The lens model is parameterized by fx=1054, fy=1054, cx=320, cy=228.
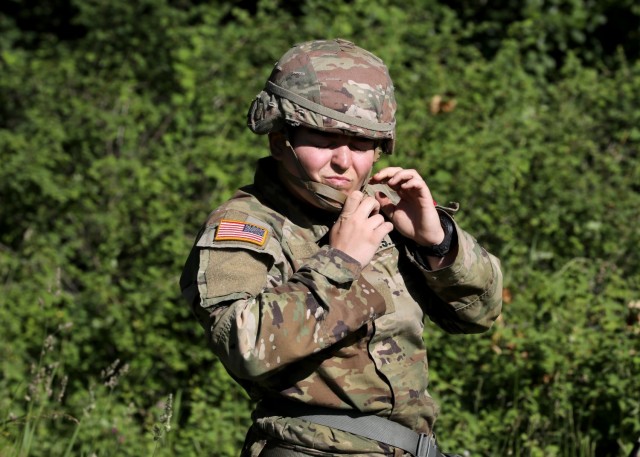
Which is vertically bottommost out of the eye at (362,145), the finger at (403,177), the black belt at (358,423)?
the black belt at (358,423)

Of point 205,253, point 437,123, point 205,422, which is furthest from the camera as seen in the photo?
point 437,123

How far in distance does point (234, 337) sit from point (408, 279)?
59 centimetres

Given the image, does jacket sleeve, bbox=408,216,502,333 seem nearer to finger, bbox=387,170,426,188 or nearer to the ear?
finger, bbox=387,170,426,188

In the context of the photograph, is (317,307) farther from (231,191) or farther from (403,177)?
(231,191)

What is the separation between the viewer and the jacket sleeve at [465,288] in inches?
104

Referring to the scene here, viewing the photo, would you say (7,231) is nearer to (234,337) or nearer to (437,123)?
(437,123)

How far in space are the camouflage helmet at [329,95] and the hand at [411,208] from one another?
4.9 inches

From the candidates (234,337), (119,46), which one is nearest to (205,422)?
(234,337)

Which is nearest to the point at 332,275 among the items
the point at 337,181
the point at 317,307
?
the point at 317,307

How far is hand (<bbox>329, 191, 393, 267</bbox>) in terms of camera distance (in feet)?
8.02

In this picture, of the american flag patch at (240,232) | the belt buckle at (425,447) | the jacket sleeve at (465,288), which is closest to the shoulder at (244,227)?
the american flag patch at (240,232)

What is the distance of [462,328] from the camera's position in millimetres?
2820

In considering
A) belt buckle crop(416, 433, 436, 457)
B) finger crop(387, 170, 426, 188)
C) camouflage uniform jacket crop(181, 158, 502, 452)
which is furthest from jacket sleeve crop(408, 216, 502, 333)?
belt buckle crop(416, 433, 436, 457)

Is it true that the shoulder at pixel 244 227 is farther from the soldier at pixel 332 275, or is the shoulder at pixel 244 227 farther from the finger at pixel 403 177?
the finger at pixel 403 177
